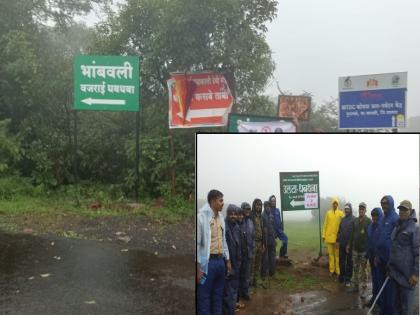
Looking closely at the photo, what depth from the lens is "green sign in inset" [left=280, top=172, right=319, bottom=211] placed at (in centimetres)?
198

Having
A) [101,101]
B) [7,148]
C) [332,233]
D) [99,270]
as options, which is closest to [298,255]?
[332,233]

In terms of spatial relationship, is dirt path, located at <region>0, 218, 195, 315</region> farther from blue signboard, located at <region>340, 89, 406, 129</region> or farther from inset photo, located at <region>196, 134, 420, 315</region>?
blue signboard, located at <region>340, 89, 406, 129</region>

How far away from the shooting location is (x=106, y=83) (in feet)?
27.6

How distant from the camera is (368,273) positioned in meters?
2.11

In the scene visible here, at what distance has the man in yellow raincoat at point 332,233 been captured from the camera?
2057 mm

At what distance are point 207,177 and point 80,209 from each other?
6722 mm

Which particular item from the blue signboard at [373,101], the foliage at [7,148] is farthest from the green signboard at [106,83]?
the blue signboard at [373,101]

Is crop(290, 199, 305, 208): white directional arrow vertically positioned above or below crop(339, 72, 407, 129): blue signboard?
below

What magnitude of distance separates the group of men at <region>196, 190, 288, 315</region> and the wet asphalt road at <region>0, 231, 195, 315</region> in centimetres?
245

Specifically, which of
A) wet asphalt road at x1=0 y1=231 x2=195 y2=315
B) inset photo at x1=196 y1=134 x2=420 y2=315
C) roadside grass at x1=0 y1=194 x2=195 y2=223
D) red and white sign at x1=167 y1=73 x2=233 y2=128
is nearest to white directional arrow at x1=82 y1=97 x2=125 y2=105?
red and white sign at x1=167 y1=73 x2=233 y2=128

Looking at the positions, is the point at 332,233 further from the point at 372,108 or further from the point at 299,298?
the point at 372,108

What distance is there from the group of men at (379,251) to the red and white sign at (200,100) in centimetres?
704

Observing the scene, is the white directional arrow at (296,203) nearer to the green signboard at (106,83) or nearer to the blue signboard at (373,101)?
the blue signboard at (373,101)

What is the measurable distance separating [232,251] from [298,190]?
0.39m
